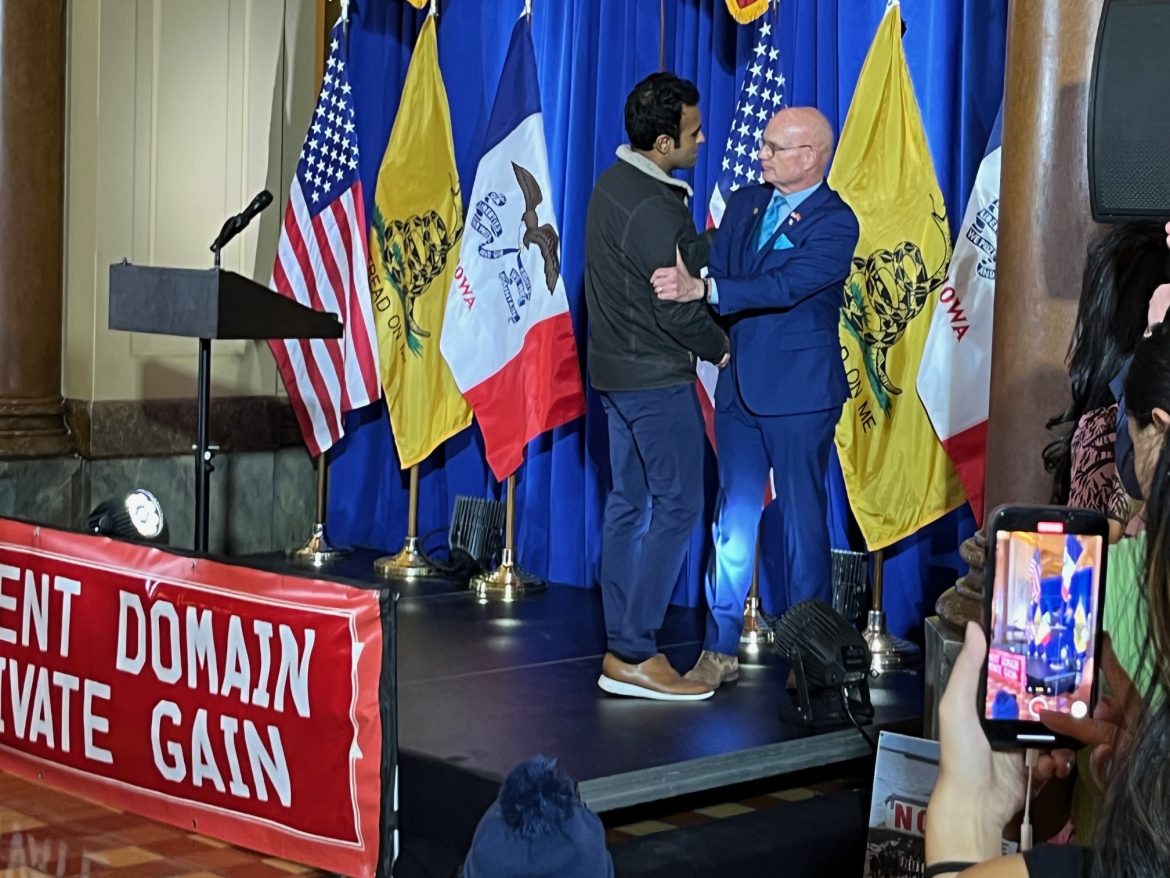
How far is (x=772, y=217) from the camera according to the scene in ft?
15.1

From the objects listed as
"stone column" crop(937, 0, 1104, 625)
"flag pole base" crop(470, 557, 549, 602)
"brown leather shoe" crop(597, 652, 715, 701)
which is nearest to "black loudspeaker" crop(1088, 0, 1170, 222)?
"stone column" crop(937, 0, 1104, 625)

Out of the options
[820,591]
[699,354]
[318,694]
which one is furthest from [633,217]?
[318,694]

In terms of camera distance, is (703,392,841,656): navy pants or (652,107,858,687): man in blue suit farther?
(703,392,841,656): navy pants

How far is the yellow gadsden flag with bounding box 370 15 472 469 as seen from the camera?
6746 millimetres

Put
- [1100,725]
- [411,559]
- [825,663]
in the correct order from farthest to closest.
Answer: [411,559] → [825,663] → [1100,725]

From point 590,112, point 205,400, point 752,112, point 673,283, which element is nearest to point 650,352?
point 673,283

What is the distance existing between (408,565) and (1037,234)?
368 centimetres

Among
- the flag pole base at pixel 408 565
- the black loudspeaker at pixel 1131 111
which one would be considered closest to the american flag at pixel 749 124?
the flag pole base at pixel 408 565

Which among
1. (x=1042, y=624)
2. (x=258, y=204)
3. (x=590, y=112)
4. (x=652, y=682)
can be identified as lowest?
(x=652, y=682)

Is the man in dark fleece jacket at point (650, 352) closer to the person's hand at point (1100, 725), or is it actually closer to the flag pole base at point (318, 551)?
the person's hand at point (1100, 725)

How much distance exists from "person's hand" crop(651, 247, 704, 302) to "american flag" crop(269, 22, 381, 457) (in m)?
2.80

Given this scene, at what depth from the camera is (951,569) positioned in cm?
550

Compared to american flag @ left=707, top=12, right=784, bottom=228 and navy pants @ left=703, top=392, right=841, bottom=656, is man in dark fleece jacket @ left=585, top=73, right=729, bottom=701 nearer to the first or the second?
navy pants @ left=703, top=392, right=841, bottom=656

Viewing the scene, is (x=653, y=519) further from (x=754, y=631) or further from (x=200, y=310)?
(x=200, y=310)
